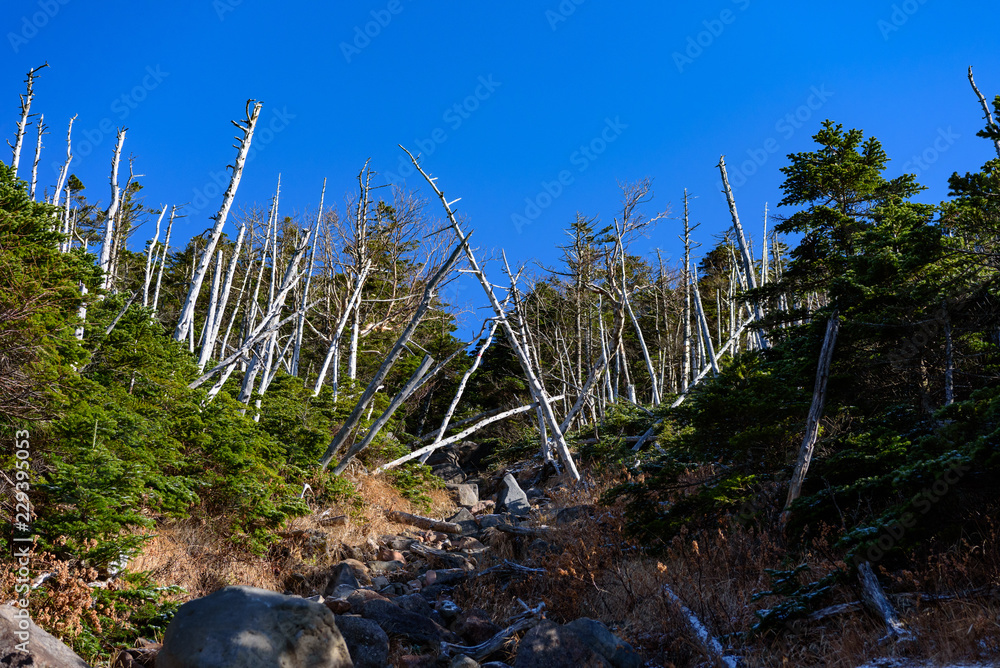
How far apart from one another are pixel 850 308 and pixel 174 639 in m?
7.85

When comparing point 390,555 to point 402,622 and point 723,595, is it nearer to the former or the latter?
point 402,622

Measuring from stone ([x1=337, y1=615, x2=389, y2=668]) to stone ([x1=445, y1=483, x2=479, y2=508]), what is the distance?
24.5ft

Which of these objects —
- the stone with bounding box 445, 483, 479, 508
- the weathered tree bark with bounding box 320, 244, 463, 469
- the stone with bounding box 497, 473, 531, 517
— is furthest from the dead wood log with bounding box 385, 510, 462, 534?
the stone with bounding box 445, 483, 479, 508

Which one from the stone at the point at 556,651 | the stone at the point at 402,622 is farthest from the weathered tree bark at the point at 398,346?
the stone at the point at 556,651

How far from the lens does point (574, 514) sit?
9.18m

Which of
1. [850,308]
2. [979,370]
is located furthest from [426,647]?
[979,370]

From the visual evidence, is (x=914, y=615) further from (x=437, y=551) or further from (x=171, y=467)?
(x=171, y=467)

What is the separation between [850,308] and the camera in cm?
738

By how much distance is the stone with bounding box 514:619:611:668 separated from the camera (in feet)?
14.6

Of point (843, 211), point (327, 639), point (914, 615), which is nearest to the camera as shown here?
point (914, 615)

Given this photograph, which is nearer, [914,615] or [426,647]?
[914,615]

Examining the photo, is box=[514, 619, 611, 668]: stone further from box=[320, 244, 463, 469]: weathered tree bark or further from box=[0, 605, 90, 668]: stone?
box=[320, 244, 463, 469]: weathered tree bark

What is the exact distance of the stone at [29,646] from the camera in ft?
11.7

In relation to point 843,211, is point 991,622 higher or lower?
lower
